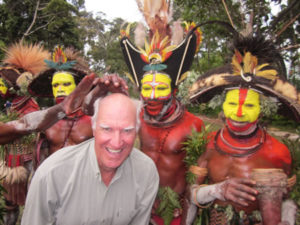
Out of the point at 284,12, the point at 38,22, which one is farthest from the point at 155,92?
the point at 38,22

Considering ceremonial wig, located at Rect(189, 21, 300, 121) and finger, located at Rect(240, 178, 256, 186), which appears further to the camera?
ceremonial wig, located at Rect(189, 21, 300, 121)

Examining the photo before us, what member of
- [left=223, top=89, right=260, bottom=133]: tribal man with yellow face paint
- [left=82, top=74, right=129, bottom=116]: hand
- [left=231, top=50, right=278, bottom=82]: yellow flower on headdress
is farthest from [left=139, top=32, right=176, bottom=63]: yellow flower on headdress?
[left=82, top=74, right=129, bottom=116]: hand

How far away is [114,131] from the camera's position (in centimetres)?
179

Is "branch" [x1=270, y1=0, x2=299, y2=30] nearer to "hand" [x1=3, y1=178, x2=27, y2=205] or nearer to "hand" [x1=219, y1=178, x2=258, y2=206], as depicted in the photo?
"hand" [x1=219, y1=178, x2=258, y2=206]

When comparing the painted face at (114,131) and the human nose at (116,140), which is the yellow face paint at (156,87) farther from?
the human nose at (116,140)

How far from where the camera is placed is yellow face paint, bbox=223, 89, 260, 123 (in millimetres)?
2336

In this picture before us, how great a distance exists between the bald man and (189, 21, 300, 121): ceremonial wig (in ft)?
3.42

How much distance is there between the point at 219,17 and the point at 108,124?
20.4ft

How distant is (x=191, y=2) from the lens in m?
7.71

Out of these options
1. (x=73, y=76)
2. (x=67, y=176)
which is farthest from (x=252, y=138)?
(x=73, y=76)

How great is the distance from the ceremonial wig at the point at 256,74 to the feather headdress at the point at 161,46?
2.63 feet

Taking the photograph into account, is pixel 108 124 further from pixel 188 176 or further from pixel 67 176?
pixel 188 176

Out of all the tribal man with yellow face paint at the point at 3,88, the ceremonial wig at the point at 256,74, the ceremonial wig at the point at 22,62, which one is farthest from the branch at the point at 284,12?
the tribal man with yellow face paint at the point at 3,88

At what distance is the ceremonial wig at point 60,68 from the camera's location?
3.54 m
